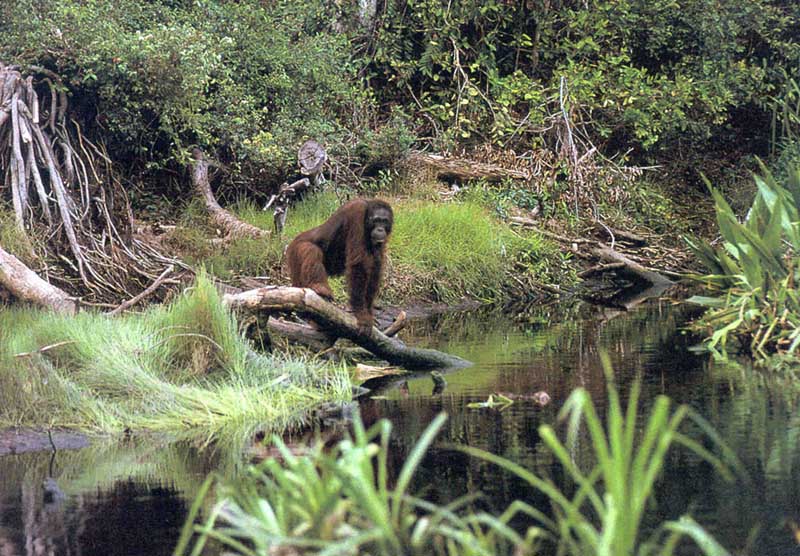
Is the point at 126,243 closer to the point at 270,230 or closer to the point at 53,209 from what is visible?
the point at 53,209

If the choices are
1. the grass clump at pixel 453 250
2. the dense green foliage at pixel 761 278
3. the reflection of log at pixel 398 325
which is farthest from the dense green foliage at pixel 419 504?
the grass clump at pixel 453 250

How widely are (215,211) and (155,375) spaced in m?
7.09

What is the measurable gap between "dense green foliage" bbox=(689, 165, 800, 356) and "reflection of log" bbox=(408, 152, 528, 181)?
25.8ft

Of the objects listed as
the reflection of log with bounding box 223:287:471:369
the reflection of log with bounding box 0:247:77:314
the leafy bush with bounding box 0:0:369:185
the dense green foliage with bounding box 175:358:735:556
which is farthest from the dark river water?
the leafy bush with bounding box 0:0:369:185

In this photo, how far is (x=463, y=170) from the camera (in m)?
17.9

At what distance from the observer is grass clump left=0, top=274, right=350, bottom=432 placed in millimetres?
7160

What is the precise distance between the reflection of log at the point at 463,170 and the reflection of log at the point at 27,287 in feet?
28.7

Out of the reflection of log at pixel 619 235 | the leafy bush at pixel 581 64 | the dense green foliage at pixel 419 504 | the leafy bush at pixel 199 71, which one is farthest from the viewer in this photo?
the leafy bush at pixel 581 64

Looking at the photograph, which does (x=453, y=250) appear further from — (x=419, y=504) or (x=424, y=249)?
(x=419, y=504)

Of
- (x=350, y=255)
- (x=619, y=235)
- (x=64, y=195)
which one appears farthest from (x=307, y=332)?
(x=619, y=235)

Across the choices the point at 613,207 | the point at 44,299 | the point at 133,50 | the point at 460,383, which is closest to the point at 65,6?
the point at 133,50

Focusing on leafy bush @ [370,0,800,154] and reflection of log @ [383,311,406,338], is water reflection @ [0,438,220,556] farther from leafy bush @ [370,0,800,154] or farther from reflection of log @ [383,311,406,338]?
leafy bush @ [370,0,800,154]

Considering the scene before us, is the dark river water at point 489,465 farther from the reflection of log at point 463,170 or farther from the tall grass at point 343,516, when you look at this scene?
the reflection of log at point 463,170

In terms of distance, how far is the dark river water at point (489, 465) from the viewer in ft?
15.9
